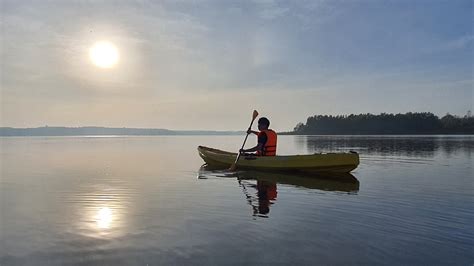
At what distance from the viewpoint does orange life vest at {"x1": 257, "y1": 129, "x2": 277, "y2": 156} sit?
18.9m

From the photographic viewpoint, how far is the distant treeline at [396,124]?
→ 133 m

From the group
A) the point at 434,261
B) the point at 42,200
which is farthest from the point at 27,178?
the point at 434,261

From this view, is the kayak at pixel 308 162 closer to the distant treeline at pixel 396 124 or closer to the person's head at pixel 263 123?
the person's head at pixel 263 123

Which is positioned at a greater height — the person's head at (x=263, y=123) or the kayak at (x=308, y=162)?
the person's head at (x=263, y=123)

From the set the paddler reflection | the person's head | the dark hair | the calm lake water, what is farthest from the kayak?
→ the paddler reflection

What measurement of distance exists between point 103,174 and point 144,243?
13883 mm

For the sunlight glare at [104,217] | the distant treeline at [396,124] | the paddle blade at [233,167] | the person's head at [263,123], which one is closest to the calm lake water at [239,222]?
the sunlight glare at [104,217]

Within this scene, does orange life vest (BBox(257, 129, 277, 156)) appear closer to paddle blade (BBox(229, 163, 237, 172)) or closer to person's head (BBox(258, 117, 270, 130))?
person's head (BBox(258, 117, 270, 130))

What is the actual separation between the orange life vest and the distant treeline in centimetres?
→ 13041

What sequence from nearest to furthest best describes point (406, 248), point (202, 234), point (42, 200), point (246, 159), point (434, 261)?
point (434, 261) < point (406, 248) < point (202, 234) < point (42, 200) < point (246, 159)

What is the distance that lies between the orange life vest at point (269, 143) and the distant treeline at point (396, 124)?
130411 mm

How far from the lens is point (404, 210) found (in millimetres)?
10336

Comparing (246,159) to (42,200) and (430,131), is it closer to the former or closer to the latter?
(42,200)

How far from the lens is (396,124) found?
144500mm
